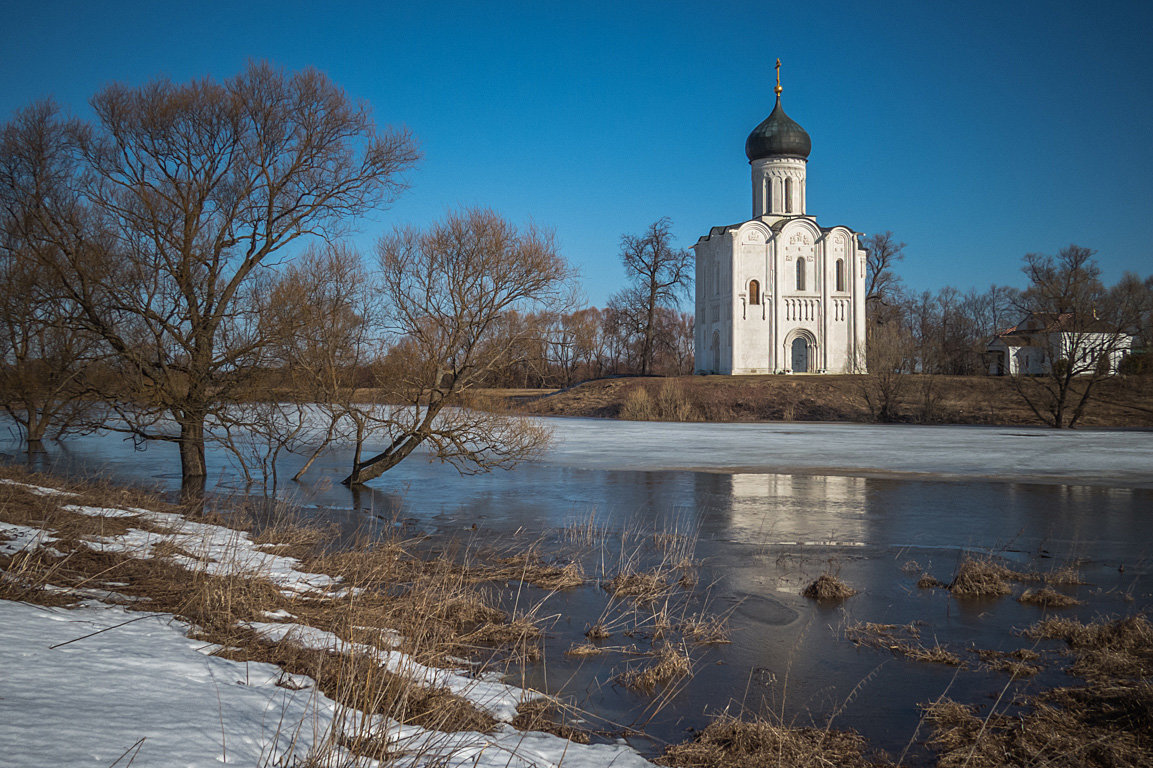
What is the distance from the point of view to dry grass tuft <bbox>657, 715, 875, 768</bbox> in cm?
443

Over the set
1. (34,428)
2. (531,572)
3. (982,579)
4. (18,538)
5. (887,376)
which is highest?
(887,376)

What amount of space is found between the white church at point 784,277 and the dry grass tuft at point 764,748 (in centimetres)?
4921

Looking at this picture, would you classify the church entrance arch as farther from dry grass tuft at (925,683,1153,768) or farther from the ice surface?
dry grass tuft at (925,683,1153,768)

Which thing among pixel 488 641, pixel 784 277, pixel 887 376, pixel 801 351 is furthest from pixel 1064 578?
pixel 801 351

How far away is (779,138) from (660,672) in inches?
2061

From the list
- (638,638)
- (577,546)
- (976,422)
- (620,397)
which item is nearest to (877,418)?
(976,422)

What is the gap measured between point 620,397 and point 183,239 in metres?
31.6

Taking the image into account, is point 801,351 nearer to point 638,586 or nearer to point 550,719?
point 638,586

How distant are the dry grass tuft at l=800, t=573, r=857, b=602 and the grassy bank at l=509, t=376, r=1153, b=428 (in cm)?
3058

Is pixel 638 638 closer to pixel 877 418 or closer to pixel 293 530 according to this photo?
pixel 293 530

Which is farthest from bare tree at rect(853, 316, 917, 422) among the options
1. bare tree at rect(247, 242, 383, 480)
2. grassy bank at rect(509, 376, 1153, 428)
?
bare tree at rect(247, 242, 383, 480)

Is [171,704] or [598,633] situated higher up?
[171,704]

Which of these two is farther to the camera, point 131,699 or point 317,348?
point 317,348

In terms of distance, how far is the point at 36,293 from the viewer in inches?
614
